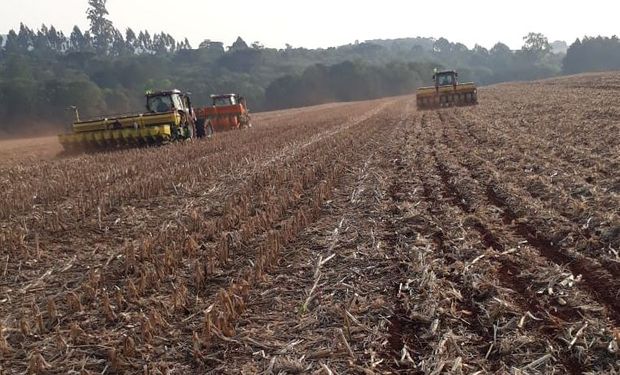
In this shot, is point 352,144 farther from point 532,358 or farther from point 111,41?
point 111,41

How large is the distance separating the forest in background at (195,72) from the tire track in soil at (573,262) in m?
48.1

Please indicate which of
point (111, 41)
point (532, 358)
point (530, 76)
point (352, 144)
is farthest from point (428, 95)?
point (111, 41)

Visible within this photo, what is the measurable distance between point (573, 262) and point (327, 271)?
7.37ft

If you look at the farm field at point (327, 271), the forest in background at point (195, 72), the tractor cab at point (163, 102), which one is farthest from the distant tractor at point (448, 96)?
the forest in background at point (195, 72)

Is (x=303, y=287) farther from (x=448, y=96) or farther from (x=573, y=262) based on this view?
(x=448, y=96)

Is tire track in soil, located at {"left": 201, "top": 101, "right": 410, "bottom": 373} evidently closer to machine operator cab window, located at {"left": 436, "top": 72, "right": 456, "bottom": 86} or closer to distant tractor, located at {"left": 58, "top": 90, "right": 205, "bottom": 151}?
distant tractor, located at {"left": 58, "top": 90, "right": 205, "bottom": 151}

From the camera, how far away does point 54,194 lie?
9289mm

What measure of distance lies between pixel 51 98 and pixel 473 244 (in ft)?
184

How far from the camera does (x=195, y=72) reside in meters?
94.4

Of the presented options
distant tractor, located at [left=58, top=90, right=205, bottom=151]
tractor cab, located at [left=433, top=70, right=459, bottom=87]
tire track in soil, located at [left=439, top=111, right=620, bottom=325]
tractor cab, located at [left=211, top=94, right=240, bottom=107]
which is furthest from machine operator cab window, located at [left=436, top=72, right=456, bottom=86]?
tire track in soil, located at [left=439, top=111, right=620, bottom=325]

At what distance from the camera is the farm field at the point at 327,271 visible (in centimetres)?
354

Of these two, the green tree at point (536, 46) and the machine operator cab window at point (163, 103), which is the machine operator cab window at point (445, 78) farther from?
the green tree at point (536, 46)

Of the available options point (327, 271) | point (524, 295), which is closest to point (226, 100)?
point (327, 271)

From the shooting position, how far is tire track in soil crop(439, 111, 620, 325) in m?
3.91
